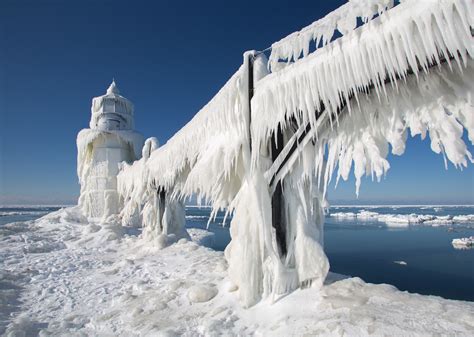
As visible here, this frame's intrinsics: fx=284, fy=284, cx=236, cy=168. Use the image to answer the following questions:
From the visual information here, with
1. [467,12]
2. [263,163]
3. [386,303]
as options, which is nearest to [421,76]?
[467,12]

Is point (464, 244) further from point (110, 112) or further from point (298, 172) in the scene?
point (110, 112)

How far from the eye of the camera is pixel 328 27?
2.77 metres

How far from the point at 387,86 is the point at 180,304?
392 centimetres

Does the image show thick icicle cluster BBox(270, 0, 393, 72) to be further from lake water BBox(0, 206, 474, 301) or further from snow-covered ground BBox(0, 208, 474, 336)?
lake water BBox(0, 206, 474, 301)

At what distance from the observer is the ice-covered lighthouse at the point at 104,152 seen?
1405 cm

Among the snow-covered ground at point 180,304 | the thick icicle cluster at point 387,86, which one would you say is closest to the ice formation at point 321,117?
the thick icicle cluster at point 387,86

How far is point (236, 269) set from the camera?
3.95 m

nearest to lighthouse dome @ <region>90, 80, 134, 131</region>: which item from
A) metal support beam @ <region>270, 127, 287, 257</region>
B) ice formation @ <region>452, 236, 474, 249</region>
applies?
metal support beam @ <region>270, 127, 287, 257</region>

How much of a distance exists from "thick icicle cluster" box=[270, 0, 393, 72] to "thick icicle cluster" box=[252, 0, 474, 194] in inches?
3.5

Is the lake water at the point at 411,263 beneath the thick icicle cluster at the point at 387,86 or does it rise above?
beneath

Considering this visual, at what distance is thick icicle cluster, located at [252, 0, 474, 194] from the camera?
219 centimetres

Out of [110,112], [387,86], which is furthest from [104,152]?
[387,86]

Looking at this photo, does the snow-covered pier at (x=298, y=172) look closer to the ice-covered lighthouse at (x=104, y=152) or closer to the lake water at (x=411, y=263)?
the lake water at (x=411, y=263)

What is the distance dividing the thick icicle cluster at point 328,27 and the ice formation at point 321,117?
0.01m
